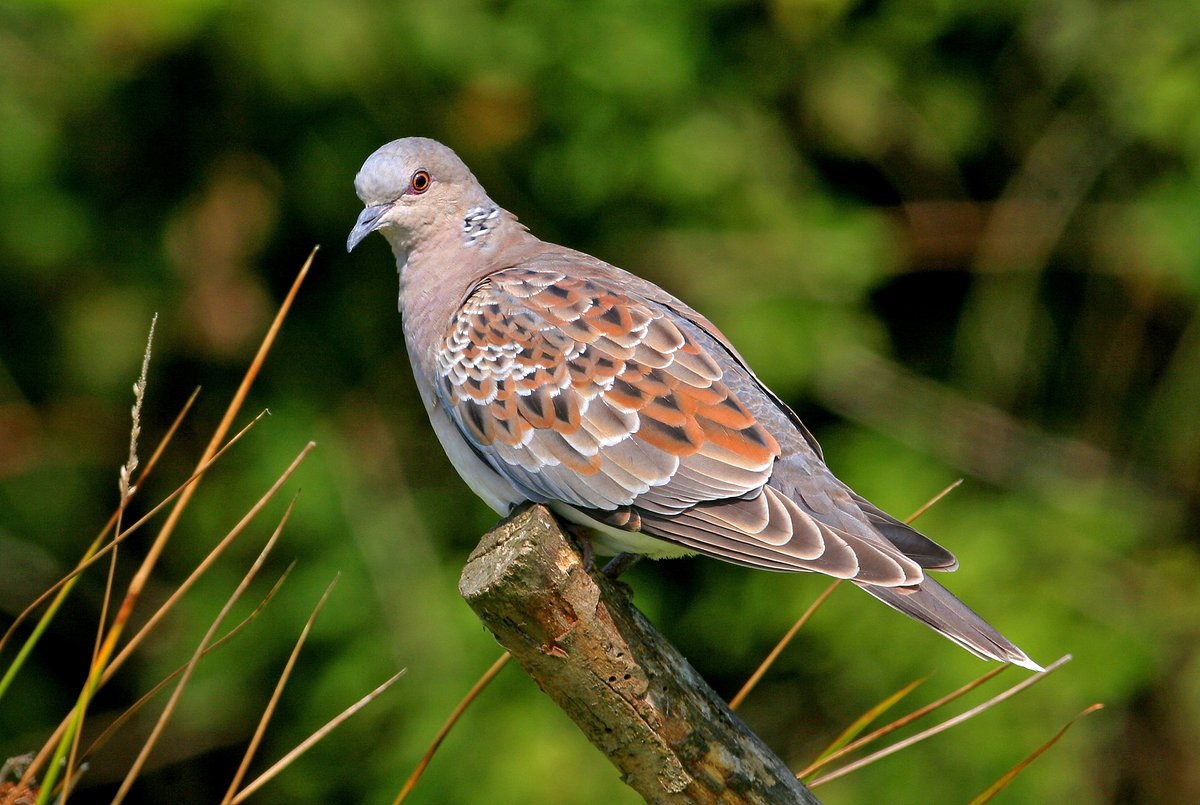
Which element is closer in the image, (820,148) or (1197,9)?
(1197,9)

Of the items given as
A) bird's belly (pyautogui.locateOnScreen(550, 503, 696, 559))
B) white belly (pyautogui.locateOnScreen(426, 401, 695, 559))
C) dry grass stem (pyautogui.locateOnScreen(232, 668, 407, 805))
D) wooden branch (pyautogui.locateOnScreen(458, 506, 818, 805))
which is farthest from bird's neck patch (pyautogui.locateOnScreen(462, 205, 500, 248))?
dry grass stem (pyautogui.locateOnScreen(232, 668, 407, 805))

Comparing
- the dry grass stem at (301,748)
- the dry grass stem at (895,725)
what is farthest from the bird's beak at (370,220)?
the dry grass stem at (895,725)

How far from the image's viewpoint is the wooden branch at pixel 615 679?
7.72 feet

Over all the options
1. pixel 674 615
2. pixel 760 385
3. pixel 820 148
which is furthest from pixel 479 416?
pixel 820 148

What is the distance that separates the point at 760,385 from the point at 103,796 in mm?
3923

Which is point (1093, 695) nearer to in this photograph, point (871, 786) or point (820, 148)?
point (871, 786)

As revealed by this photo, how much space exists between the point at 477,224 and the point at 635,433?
98cm

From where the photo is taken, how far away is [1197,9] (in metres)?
4.88

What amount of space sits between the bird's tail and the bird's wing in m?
0.07

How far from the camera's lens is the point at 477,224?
361 cm

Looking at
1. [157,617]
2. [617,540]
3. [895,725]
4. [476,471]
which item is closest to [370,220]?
[476,471]

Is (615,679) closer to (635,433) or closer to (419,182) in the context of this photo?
(635,433)

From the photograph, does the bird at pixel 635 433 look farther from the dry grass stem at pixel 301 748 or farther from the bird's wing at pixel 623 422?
the dry grass stem at pixel 301 748

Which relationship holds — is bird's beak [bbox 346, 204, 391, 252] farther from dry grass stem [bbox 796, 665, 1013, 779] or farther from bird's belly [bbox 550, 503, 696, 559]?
dry grass stem [bbox 796, 665, 1013, 779]
